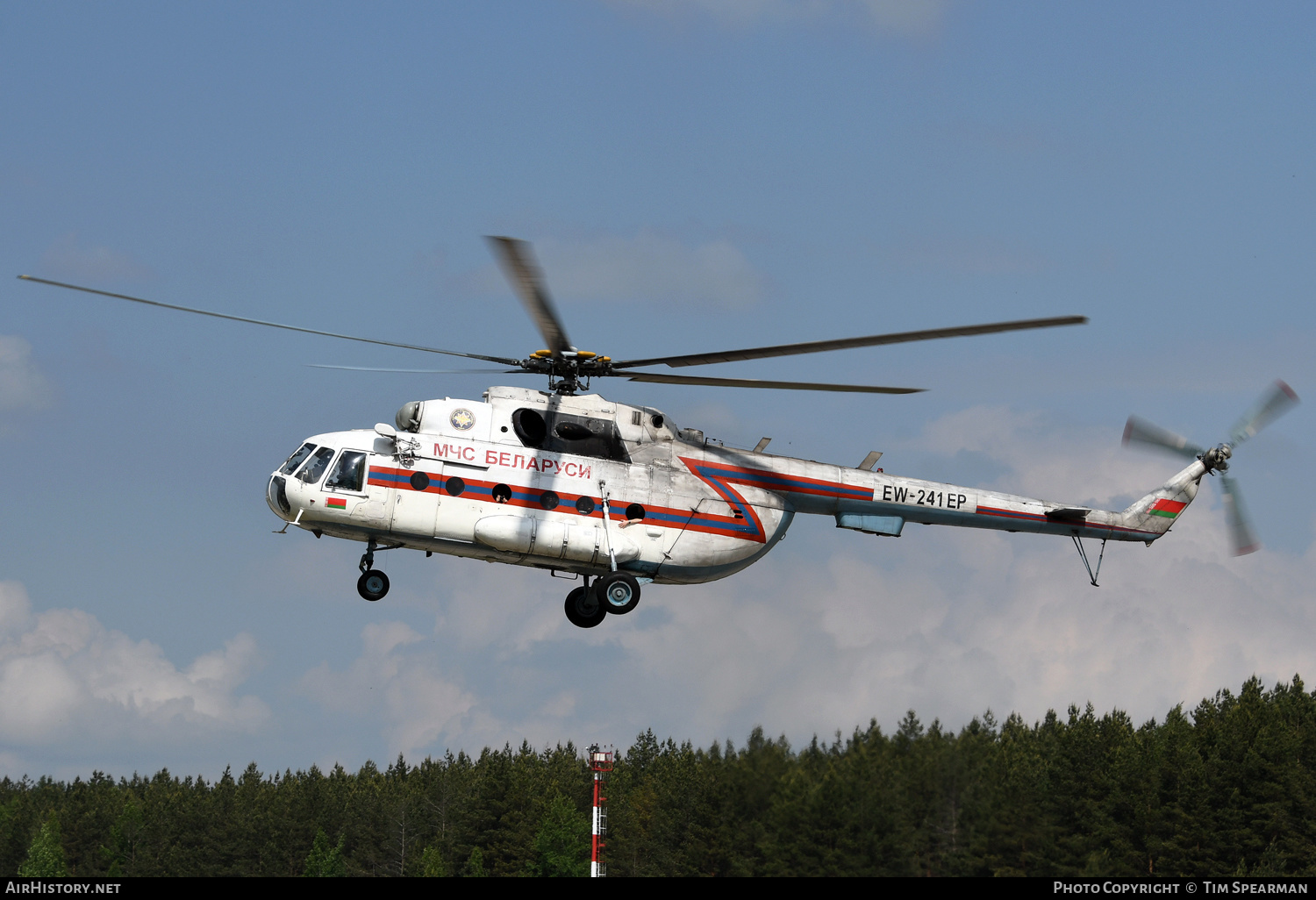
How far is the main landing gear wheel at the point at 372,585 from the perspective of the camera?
29938 mm

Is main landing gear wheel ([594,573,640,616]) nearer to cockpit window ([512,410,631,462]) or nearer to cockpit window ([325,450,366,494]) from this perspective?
cockpit window ([512,410,631,462])

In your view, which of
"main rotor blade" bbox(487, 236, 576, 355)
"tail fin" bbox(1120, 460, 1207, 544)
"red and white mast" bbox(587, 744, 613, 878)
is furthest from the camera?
"red and white mast" bbox(587, 744, 613, 878)

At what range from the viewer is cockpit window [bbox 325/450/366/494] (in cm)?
2892

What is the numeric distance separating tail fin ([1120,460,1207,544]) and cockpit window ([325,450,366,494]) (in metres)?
17.9

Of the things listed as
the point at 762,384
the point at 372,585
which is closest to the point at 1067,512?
the point at 762,384

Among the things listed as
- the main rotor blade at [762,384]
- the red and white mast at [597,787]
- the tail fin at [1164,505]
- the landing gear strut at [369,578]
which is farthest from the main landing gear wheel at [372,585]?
the red and white mast at [597,787]

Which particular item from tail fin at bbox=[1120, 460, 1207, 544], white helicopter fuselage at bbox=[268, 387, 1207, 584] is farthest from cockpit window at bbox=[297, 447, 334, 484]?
tail fin at bbox=[1120, 460, 1207, 544]

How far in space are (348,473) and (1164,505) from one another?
64.2 feet

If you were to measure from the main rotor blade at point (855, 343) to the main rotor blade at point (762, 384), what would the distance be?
0.70 metres

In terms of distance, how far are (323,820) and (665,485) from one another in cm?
6718

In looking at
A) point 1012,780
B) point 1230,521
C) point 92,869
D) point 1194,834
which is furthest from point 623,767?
point 1012,780

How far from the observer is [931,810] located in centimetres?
2498

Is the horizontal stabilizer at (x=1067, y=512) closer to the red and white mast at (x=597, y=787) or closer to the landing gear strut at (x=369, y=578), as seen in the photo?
the landing gear strut at (x=369, y=578)
